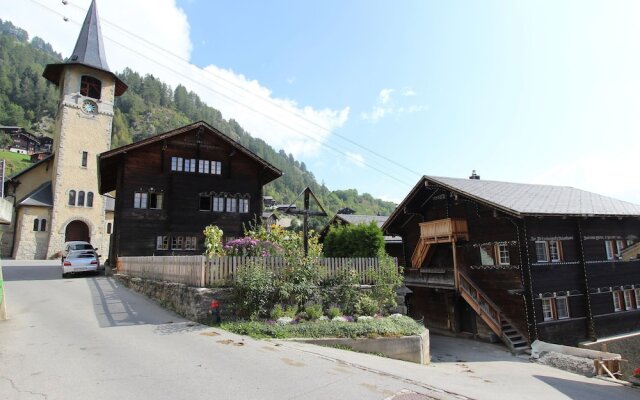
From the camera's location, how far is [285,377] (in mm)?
7699

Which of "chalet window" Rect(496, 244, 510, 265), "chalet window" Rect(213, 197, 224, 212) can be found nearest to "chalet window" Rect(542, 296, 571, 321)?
"chalet window" Rect(496, 244, 510, 265)

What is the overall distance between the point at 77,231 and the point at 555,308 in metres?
47.7

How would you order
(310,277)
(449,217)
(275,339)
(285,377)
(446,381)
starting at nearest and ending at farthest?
(285,377) → (446,381) → (275,339) → (310,277) → (449,217)

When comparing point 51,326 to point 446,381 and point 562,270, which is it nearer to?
point 446,381

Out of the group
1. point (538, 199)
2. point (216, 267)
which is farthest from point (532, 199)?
point (216, 267)

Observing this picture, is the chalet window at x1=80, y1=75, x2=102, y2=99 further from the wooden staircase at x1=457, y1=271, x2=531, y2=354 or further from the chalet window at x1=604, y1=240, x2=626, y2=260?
the chalet window at x1=604, y1=240, x2=626, y2=260

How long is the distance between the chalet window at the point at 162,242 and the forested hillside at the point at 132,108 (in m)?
51.9

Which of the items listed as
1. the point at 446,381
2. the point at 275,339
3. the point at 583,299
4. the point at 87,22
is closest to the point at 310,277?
the point at 275,339

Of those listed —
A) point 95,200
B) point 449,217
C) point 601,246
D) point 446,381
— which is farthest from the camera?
point 95,200

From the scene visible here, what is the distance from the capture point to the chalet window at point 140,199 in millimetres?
27672

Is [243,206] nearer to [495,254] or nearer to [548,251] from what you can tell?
[495,254]

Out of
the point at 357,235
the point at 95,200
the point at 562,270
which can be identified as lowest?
the point at 562,270

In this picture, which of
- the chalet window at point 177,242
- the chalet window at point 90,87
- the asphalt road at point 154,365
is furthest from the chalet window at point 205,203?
the chalet window at point 90,87

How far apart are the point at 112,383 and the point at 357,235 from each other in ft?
48.4
